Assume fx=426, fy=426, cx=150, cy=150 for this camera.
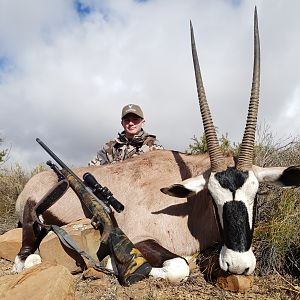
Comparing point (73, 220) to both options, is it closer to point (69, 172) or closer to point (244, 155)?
point (69, 172)

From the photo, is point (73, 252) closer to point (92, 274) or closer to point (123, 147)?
point (92, 274)

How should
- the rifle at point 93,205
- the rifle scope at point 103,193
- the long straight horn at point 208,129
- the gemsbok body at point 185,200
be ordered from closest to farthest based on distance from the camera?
the gemsbok body at point 185,200 < the long straight horn at point 208,129 < the rifle at point 93,205 < the rifle scope at point 103,193

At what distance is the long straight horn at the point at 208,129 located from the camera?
383 centimetres

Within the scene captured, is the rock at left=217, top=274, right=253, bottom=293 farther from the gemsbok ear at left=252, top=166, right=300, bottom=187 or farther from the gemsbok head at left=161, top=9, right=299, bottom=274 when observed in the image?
the gemsbok ear at left=252, top=166, right=300, bottom=187

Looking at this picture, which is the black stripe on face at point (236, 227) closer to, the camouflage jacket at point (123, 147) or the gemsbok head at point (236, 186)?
the gemsbok head at point (236, 186)

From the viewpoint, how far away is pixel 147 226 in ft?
14.1

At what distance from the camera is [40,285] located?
2.87 metres

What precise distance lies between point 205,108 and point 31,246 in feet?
8.42

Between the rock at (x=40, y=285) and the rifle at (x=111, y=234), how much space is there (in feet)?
1.95

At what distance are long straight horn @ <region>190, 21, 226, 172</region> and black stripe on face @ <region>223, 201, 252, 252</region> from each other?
0.44 m

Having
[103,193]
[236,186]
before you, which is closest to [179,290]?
[236,186]

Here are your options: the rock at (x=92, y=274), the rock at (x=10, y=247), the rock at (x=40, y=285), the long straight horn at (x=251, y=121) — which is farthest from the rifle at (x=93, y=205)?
the long straight horn at (x=251, y=121)

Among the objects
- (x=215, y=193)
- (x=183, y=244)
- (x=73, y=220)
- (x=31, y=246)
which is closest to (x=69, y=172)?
(x=73, y=220)

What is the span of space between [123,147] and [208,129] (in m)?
2.80
